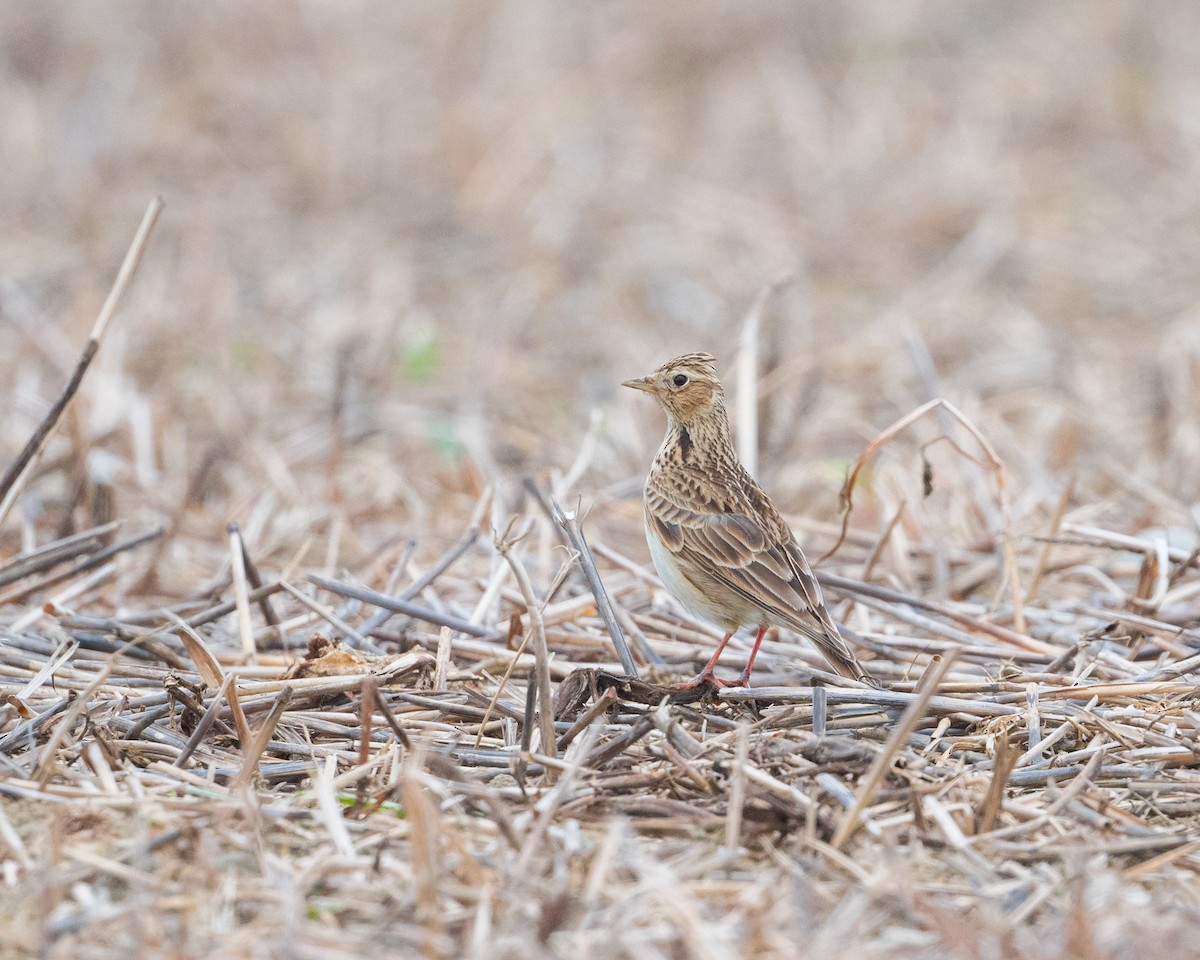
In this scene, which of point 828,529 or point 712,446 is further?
point 828,529

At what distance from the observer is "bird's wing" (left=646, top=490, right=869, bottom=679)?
14.5 feet

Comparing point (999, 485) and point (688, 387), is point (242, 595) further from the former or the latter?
point (999, 485)

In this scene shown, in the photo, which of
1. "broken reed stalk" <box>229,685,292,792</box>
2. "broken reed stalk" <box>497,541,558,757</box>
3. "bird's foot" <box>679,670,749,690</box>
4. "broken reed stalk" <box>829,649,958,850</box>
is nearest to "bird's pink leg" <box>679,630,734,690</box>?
"bird's foot" <box>679,670,749,690</box>

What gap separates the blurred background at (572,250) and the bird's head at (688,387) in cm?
57

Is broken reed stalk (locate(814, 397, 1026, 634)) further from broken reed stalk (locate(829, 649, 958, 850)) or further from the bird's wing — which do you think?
broken reed stalk (locate(829, 649, 958, 850))

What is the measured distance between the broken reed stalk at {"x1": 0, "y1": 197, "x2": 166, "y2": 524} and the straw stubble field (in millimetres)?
197

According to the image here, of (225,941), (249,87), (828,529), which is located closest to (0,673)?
(225,941)

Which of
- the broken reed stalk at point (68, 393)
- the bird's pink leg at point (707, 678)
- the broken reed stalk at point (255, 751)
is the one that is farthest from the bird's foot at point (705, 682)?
the broken reed stalk at point (68, 393)

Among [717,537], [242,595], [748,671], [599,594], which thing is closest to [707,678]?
[748,671]

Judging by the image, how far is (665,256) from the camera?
1112 cm

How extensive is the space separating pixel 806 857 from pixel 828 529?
9.01 feet

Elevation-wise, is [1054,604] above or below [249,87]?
below

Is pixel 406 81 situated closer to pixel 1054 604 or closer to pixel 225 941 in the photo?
pixel 1054 604

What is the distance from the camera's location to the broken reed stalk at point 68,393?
4.72 metres
